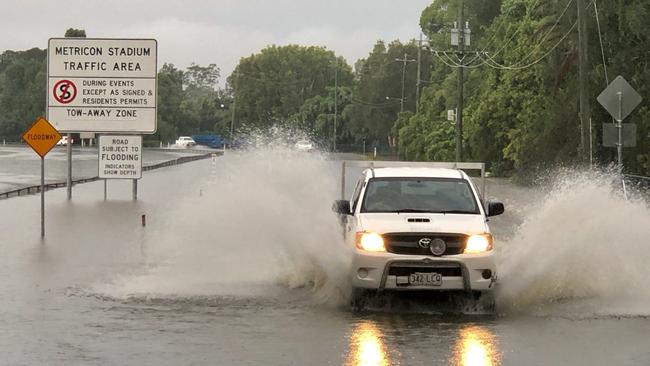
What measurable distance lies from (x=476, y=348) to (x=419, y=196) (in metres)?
3.68

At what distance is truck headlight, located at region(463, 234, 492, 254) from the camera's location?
11.8 m

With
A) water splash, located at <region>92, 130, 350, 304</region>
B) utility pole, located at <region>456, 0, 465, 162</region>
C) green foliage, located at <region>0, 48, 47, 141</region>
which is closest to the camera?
water splash, located at <region>92, 130, 350, 304</region>

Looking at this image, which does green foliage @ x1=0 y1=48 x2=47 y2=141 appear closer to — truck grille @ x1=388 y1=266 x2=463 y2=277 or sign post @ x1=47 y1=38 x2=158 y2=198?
sign post @ x1=47 y1=38 x2=158 y2=198

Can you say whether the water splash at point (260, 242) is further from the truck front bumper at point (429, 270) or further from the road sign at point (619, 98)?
the road sign at point (619, 98)

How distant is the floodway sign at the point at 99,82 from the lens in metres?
36.0

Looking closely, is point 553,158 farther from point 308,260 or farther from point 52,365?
point 52,365

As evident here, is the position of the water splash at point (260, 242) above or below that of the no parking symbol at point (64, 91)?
below

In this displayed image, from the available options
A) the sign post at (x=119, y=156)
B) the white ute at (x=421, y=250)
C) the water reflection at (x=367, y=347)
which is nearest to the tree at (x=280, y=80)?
the sign post at (x=119, y=156)

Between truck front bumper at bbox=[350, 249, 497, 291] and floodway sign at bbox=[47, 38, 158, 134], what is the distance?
25.4 metres

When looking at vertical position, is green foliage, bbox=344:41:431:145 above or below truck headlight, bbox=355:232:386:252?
above

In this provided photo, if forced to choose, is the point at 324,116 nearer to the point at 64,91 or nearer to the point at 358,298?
the point at 64,91

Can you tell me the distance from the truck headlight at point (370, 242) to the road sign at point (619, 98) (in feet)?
42.4

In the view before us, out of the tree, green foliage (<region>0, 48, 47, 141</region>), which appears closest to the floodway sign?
the tree

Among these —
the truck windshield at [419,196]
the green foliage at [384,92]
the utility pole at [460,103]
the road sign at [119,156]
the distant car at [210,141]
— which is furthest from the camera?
the distant car at [210,141]
